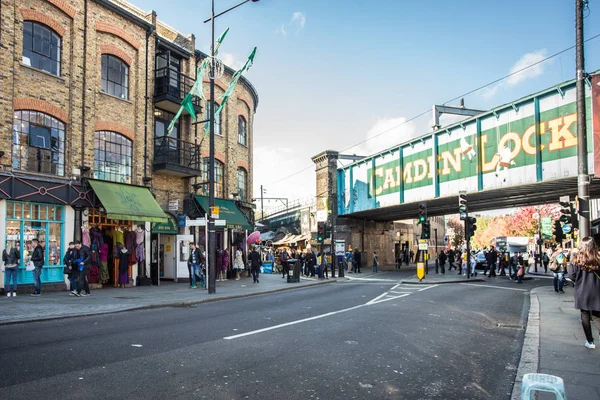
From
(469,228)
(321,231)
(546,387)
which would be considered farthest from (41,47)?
(469,228)

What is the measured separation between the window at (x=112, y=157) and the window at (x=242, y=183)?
27.2 feet

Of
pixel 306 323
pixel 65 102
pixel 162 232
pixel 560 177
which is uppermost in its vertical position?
pixel 65 102

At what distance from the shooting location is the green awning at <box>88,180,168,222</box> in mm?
16734

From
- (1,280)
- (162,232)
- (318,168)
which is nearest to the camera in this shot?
(1,280)

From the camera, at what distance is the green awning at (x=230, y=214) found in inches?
896

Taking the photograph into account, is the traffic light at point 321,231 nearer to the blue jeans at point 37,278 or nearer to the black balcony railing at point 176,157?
the black balcony railing at point 176,157

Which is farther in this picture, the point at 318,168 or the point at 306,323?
the point at 318,168

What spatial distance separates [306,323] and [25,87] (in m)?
12.8

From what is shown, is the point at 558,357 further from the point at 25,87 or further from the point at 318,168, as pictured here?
the point at 318,168

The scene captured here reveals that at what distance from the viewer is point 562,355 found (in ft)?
20.8

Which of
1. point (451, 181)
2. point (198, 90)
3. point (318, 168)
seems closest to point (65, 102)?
point (198, 90)

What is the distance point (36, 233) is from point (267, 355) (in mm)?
12482

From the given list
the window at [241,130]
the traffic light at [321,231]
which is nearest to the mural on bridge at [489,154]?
the traffic light at [321,231]

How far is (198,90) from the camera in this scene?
17.3m
